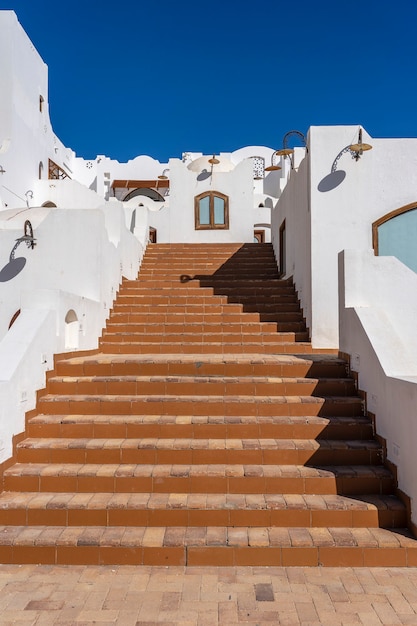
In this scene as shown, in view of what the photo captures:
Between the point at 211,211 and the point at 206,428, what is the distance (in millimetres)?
13525

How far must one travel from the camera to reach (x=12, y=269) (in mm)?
8406

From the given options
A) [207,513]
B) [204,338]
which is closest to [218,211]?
[204,338]

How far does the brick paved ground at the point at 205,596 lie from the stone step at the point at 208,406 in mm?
1794

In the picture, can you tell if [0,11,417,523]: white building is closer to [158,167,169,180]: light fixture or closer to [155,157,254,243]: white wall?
[155,157,254,243]: white wall

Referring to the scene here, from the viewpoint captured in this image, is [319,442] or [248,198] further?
[248,198]

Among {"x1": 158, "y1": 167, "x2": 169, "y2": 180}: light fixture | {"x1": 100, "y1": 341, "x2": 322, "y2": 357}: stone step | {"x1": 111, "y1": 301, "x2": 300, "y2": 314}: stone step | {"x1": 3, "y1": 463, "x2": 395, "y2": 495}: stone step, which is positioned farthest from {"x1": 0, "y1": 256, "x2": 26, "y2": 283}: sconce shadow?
{"x1": 158, "y1": 167, "x2": 169, "y2": 180}: light fixture

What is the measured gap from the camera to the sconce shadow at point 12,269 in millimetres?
8383

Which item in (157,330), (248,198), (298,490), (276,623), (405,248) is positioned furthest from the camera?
(248,198)

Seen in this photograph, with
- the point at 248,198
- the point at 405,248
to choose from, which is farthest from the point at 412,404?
the point at 248,198

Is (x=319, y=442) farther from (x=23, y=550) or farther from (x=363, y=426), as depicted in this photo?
(x=23, y=550)

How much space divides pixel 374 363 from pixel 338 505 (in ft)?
5.23

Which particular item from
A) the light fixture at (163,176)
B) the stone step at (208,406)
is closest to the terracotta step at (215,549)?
the stone step at (208,406)

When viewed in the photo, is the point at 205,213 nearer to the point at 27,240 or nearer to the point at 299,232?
the point at 299,232

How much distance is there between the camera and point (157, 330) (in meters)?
8.05
